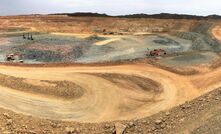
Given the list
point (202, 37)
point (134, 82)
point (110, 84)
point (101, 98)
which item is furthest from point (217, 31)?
point (101, 98)

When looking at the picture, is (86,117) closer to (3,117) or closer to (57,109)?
(57,109)

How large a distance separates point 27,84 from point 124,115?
9.00 metres

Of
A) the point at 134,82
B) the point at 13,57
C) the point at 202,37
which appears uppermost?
the point at 202,37

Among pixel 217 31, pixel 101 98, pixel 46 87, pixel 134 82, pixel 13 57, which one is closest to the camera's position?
pixel 101 98

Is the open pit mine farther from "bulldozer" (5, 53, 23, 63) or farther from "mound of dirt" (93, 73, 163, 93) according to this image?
"bulldozer" (5, 53, 23, 63)

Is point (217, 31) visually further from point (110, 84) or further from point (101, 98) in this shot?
point (101, 98)

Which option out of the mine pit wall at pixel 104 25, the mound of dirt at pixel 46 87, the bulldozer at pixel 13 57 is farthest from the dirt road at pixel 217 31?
the mound of dirt at pixel 46 87

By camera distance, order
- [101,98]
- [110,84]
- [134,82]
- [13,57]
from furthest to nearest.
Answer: [13,57], [134,82], [110,84], [101,98]

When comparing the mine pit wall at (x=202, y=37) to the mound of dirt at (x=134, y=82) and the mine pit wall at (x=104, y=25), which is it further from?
the mound of dirt at (x=134, y=82)

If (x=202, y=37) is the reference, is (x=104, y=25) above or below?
below

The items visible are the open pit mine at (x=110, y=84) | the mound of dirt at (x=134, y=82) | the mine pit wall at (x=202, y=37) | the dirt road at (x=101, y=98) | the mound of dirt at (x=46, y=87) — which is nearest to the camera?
the open pit mine at (x=110, y=84)

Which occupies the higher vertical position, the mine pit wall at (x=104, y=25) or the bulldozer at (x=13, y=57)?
the mine pit wall at (x=104, y=25)

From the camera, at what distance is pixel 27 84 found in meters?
35.7

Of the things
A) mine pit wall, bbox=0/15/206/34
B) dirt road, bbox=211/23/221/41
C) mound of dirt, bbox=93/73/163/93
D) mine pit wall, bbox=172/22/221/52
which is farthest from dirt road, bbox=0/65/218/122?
mine pit wall, bbox=0/15/206/34
